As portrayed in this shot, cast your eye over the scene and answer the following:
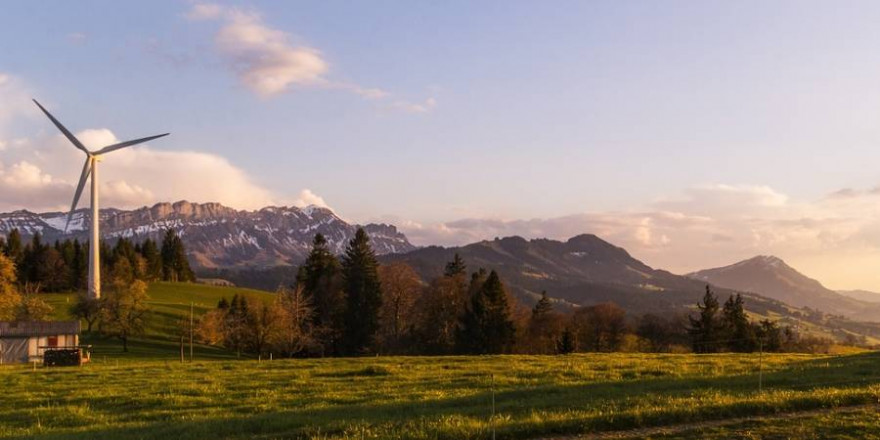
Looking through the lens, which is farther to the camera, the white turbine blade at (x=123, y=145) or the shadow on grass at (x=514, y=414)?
the white turbine blade at (x=123, y=145)

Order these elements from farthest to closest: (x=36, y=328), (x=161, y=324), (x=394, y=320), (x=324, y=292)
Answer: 1. (x=161, y=324)
2. (x=394, y=320)
3. (x=324, y=292)
4. (x=36, y=328)

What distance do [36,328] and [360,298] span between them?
149 ft

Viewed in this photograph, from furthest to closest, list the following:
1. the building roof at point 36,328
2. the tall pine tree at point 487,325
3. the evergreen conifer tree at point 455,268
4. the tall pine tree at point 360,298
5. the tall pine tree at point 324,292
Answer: the evergreen conifer tree at point 455,268 → the tall pine tree at point 324,292 → the tall pine tree at point 487,325 → the tall pine tree at point 360,298 → the building roof at point 36,328

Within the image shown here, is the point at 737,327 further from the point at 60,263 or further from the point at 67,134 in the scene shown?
the point at 60,263

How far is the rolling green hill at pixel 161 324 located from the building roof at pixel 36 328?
4661 mm

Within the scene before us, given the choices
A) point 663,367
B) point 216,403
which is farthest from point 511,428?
point 663,367

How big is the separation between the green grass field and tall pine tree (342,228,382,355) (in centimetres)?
4921

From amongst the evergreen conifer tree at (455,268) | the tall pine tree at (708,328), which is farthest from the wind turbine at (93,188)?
the tall pine tree at (708,328)

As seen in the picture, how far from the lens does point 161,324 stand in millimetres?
118812

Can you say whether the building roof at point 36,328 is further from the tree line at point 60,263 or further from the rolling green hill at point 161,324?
the tree line at point 60,263

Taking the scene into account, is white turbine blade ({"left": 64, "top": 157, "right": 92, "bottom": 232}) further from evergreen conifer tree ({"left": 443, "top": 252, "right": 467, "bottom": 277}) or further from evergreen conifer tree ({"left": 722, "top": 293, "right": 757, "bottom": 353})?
evergreen conifer tree ({"left": 722, "top": 293, "right": 757, "bottom": 353})

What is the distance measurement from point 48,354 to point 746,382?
68561 millimetres

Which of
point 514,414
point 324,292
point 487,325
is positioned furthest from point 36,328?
point 514,414

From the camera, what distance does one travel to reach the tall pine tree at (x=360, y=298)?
3829 inches
